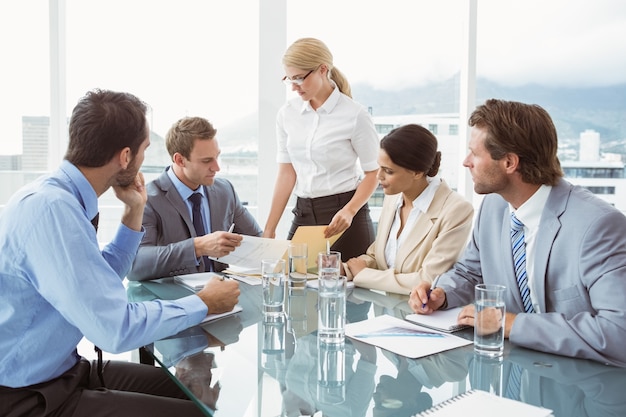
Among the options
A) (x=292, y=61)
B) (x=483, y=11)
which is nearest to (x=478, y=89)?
(x=483, y=11)

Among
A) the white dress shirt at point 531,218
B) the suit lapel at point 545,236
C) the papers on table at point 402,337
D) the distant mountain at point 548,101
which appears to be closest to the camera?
the papers on table at point 402,337

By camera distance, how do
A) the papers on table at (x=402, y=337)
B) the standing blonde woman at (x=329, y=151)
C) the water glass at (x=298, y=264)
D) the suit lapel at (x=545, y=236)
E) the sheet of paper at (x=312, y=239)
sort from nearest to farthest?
1. the papers on table at (x=402, y=337)
2. the suit lapel at (x=545, y=236)
3. the water glass at (x=298, y=264)
4. the sheet of paper at (x=312, y=239)
5. the standing blonde woman at (x=329, y=151)

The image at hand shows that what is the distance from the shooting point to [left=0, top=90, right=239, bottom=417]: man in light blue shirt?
1.35m

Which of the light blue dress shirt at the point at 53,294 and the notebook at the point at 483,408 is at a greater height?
the light blue dress shirt at the point at 53,294

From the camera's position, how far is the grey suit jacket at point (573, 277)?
1378 millimetres

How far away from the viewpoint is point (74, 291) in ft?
4.37

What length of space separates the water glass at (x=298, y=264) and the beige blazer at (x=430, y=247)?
0.70ft

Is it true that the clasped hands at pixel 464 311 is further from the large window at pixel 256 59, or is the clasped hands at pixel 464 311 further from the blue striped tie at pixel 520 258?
the large window at pixel 256 59

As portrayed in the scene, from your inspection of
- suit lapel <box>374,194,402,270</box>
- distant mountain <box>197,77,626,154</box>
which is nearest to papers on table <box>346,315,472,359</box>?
suit lapel <box>374,194,402,270</box>

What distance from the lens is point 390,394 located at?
3.92ft

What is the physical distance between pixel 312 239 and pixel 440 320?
0.71 meters

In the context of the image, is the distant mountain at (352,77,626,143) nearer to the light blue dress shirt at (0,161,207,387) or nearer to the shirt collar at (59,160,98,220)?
the shirt collar at (59,160,98,220)

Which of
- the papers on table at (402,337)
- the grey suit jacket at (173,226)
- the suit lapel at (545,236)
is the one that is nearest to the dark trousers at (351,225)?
the grey suit jacket at (173,226)

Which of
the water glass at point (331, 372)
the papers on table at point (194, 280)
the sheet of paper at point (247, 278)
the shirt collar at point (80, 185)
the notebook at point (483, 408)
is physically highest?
the shirt collar at point (80, 185)
